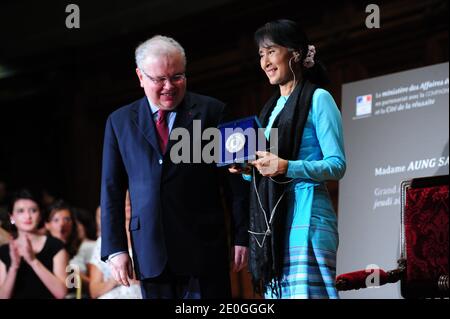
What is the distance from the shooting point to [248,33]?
19.1ft

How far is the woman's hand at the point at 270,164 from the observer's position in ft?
9.93

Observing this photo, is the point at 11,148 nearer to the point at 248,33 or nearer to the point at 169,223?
the point at 248,33

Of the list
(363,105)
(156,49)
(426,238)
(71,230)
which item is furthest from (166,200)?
(71,230)

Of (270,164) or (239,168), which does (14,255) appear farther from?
(270,164)

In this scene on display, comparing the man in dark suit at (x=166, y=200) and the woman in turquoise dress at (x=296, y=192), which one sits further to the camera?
the man in dark suit at (x=166, y=200)

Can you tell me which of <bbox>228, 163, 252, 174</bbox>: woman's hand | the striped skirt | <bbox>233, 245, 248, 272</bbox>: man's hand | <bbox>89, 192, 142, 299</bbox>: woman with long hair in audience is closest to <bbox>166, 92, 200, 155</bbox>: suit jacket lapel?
<bbox>228, 163, 252, 174</bbox>: woman's hand

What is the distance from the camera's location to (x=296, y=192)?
10.3ft

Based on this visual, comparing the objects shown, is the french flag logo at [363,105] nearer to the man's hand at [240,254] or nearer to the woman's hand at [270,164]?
the man's hand at [240,254]

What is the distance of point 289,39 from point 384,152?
2.05m

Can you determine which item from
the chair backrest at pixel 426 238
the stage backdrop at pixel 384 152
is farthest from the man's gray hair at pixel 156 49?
the stage backdrop at pixel 384 152

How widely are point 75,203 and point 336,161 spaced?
12.6 ft

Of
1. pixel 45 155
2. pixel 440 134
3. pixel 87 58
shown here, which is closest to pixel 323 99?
pixel 440 134

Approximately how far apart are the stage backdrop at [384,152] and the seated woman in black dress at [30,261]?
5.79 ft
